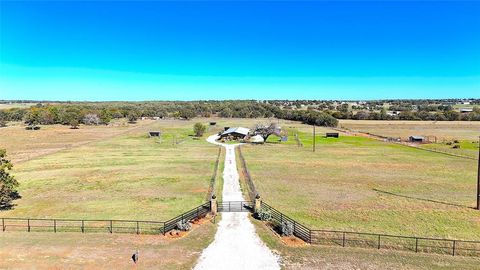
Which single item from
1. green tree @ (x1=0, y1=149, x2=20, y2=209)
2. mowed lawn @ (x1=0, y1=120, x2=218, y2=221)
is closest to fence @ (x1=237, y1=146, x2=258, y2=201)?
mowed lawn @ (x1=0, y1=120, x2=218, y2=221)

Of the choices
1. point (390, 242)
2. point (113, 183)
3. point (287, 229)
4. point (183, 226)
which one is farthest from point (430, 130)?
point (183, 226)

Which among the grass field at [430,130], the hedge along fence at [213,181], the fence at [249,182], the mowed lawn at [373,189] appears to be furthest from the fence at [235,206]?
the grass field at [430,130]

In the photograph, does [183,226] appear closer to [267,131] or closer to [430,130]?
[267,131]

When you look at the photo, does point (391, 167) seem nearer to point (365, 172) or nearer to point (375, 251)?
point (365, 172)

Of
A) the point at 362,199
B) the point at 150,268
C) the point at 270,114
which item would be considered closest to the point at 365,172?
the point at 362,199

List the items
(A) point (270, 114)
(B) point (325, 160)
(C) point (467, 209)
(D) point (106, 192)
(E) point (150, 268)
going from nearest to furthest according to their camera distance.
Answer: (E) point (150, 268), (C) point (467, 209), (D) point (106, 192), (B) point (325, 160), (A) point (270, 114)

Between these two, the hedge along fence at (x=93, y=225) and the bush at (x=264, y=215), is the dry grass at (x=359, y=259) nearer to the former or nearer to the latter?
the bush at (x=264, y=215)

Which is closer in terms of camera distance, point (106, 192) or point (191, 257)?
point (191, 257)
